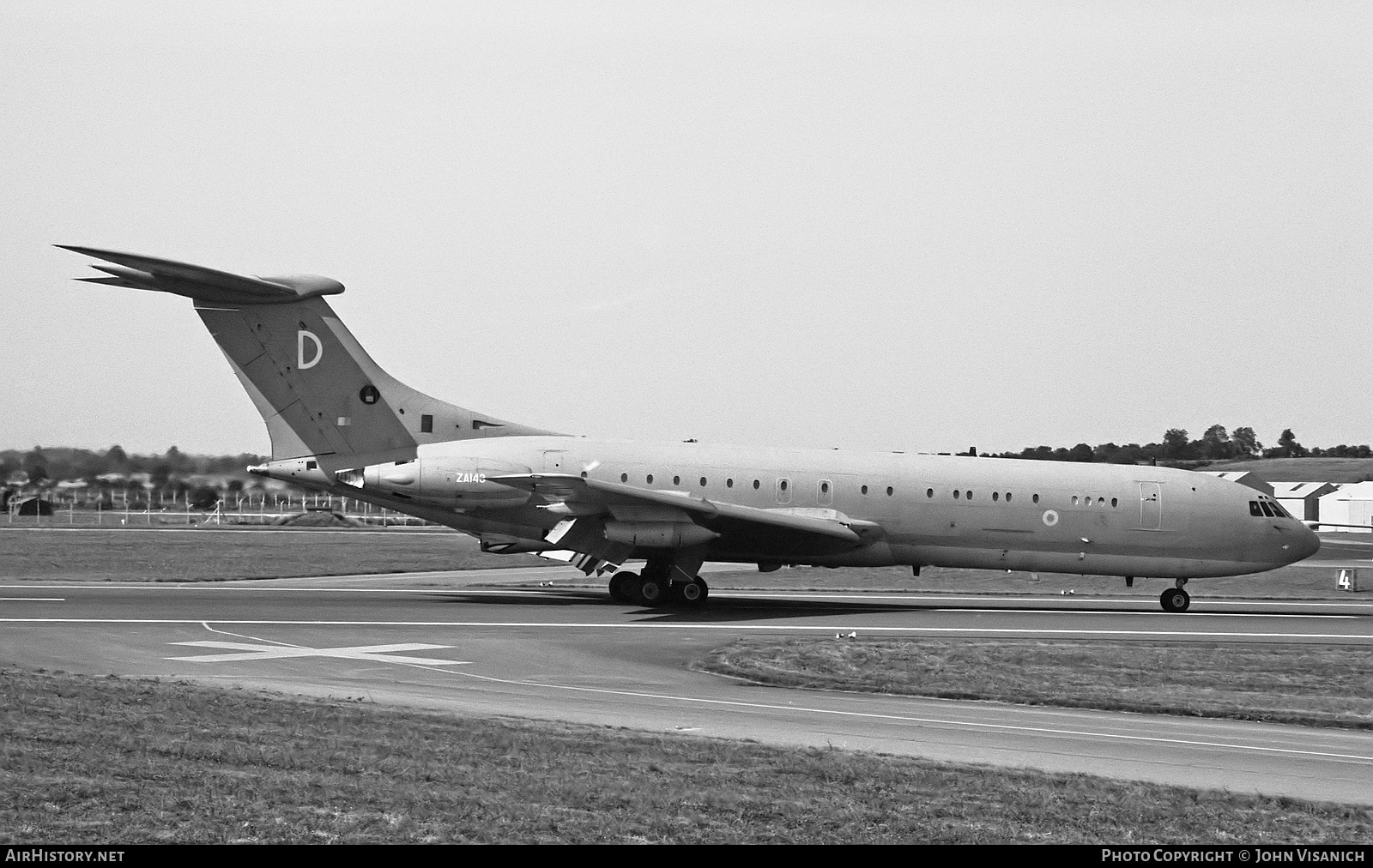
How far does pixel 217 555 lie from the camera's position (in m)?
49.2

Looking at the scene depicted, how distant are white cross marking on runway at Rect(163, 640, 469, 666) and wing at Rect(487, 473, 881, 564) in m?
7.88

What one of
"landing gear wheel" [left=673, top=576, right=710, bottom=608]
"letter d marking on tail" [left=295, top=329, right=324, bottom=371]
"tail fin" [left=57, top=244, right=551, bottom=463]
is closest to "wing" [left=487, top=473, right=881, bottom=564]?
"landing gear wheel" [left=673, top=576, right=710, bottom=608]

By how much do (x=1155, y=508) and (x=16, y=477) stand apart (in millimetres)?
32570

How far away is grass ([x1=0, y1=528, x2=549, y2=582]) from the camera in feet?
132

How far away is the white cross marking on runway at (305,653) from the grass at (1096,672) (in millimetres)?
4242

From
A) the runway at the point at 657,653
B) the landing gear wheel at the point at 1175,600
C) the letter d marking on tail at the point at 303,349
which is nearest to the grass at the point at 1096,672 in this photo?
the runway at the point at 657,653

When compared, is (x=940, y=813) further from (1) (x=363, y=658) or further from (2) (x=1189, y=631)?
(2) (x=1189, y=631)

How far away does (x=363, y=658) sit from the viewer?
19.5 metres

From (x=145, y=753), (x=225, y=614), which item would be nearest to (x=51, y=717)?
(x=145, y=753)

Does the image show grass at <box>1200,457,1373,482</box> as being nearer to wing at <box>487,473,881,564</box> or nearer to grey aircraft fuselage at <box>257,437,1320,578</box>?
grey aircraft fuselage at <box>257,437,1320,578</box>

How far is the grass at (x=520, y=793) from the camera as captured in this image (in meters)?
8.20

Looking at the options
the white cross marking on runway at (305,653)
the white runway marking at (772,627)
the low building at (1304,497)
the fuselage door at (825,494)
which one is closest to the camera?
the white cross marking on runway at (305,653)

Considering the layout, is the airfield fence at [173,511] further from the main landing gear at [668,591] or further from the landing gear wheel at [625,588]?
the main landing gear at [668,591]

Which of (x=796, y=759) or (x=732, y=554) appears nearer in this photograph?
(x=796, y=759)
